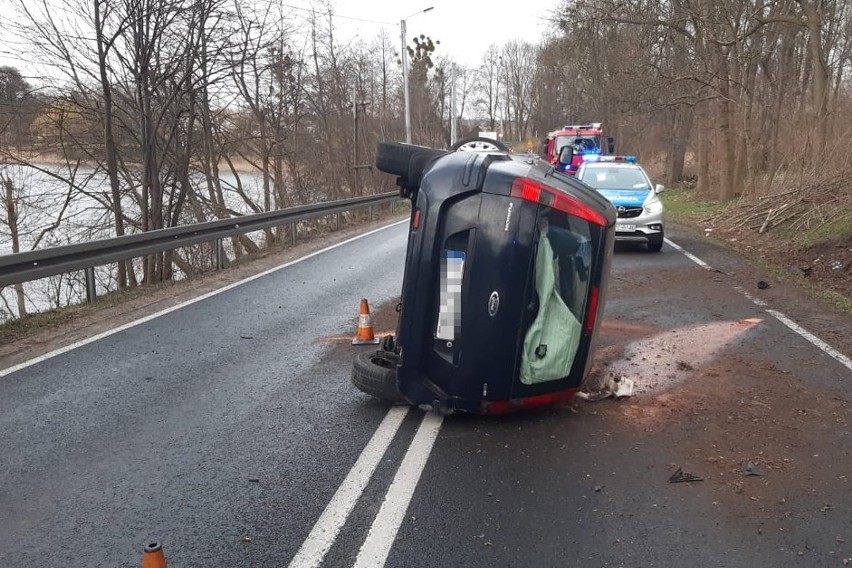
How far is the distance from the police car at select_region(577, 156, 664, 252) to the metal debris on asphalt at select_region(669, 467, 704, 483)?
9.25 metres

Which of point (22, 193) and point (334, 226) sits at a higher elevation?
point (22, 193)

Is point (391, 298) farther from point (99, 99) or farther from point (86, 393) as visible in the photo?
point (99, 99)

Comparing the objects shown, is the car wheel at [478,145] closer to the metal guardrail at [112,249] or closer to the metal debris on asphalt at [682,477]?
the metal debris on asphalt at [682,477]

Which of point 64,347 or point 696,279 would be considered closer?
point 64,347

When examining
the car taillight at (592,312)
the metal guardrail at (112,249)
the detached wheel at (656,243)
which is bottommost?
the detached wheel at (656,243)

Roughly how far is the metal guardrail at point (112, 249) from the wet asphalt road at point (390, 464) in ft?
5.42

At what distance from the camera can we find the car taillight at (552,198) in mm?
4172

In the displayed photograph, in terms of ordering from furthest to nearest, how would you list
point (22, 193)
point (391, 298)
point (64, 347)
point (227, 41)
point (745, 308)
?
1. point (22, 193)
2. point (227, 41)
3. point (391, 298)
4. point (745, 308)
5. point (64, 347)

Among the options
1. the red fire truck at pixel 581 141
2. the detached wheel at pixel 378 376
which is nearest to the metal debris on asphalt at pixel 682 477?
the detached wheel at pixel 378 376

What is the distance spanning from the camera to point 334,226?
20766 mm

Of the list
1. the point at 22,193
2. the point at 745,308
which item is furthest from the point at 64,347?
the point at 22,193

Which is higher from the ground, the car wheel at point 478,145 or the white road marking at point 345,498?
the car wheel at point 478,145

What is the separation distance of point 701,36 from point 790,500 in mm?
20235

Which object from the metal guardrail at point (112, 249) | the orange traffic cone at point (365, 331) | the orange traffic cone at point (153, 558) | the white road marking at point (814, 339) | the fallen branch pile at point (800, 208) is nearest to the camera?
the orange traffic cone at point (153, 558)
